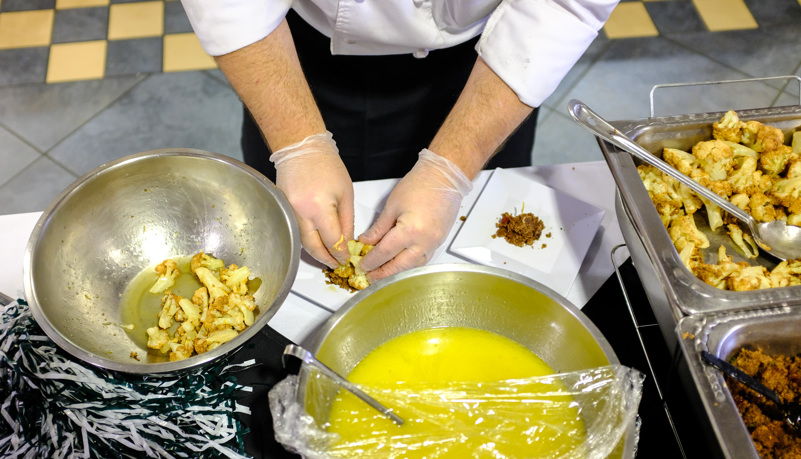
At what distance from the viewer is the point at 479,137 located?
1157 millimetres

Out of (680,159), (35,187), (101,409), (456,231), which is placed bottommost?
(35,187)

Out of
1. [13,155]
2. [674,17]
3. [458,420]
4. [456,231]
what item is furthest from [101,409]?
[674,17]

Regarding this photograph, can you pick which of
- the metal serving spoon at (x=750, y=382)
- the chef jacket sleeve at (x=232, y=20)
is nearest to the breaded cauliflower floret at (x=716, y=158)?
the metal serving spoon at (x=750, y=382)

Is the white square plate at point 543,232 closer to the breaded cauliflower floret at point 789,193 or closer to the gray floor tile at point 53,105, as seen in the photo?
the breaded cauliflower floret at point 789,193

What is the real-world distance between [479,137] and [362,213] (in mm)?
274

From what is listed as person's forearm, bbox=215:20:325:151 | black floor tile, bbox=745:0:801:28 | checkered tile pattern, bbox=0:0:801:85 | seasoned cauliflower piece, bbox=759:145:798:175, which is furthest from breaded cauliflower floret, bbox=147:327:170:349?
black floor tile, bbox=745:0:801:28

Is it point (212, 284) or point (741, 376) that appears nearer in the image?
point (741, 376)

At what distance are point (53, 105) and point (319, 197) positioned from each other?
1883 mm

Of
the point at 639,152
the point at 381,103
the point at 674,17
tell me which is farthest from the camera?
the point at 674,17

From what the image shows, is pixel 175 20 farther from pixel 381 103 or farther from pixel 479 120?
pixel 479 120

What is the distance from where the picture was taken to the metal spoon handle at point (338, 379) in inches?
29.4

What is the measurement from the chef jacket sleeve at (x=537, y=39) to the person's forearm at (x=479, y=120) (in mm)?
23

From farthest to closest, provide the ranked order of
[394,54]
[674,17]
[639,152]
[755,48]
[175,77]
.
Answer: [674,17], [755,48], [175,77], [394,54], [639,152]

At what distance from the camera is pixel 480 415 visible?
844 mm
